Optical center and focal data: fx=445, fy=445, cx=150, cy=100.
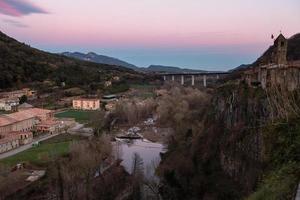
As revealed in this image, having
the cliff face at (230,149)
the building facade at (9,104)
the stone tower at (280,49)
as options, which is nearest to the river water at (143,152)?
the cliff face at (230,149)

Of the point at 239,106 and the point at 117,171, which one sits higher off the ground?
the point at 239,106

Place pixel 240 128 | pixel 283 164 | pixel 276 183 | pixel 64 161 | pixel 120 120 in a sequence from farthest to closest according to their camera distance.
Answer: pixel 120 120
pixel 64 161
pixel 240 128
pixel 283 164
pixel 276 183

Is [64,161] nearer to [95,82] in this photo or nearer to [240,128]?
[240,128]

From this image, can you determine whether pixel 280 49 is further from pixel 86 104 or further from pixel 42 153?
pixel 86 104

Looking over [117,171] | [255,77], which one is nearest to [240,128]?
[255,77]

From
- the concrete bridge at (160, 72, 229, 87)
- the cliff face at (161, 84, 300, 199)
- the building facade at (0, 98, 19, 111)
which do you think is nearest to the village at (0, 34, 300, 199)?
the building facade at (0, 98, 19, 111)

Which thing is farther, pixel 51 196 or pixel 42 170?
pixel 42 170

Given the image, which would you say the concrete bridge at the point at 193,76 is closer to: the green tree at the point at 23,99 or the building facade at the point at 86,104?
the building facade at the point at 86,104
